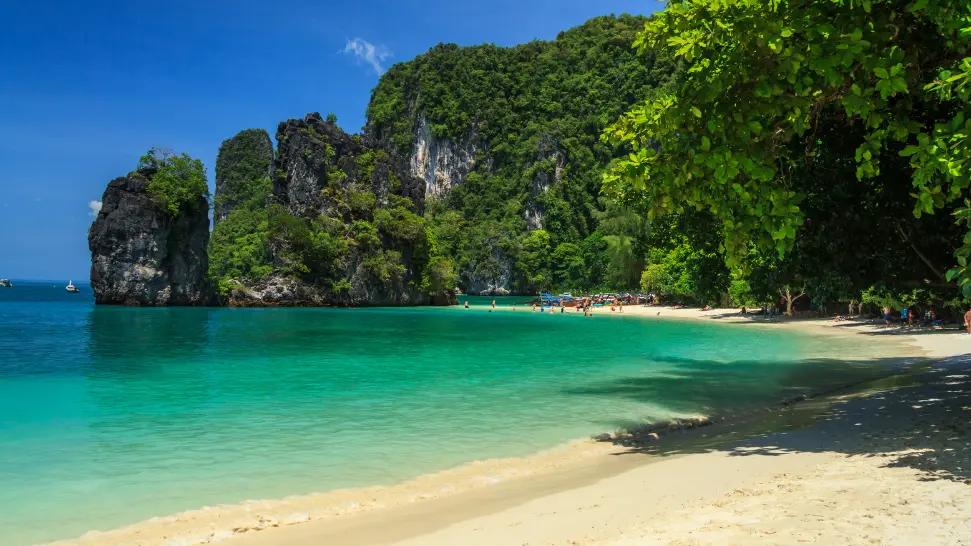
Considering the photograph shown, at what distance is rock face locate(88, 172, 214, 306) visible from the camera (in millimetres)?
60750

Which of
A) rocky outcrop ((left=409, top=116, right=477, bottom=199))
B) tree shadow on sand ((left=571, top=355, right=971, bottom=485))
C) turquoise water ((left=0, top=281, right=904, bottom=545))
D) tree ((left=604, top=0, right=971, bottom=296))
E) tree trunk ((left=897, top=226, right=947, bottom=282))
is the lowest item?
turquoise water ((left=0, top=281, right=904, bottom=545))

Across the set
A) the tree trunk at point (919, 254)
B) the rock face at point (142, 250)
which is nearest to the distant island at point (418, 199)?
the rock face at point (142, 250)

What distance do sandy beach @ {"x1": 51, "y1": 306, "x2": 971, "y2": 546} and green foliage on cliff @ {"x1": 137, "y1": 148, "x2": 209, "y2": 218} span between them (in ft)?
207

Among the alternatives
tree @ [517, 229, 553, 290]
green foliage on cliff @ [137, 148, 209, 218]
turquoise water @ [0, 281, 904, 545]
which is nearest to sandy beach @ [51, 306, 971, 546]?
turquoise water @ [0, 281, 904, 545]

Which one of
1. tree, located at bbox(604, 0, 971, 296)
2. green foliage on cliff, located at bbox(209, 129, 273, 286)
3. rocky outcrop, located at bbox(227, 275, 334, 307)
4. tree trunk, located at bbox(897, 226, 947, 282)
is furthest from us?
green foliage on cliff, located at bbox(209, 129, 273, 286)

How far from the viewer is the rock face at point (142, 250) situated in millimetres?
60750

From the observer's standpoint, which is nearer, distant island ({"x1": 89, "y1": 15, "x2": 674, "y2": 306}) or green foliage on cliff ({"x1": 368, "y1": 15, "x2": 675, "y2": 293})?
distant island ({"x1": 89, "y1": 15, "x2": 674, "y2": 306})

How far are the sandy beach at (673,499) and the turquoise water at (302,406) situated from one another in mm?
723

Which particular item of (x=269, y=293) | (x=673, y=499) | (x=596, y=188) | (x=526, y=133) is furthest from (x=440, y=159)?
(x=673, y=499)

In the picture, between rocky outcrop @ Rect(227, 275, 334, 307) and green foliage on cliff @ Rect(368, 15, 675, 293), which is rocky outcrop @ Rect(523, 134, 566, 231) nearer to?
green foliage on cliff @ Rect(368, 15, 675, 293)

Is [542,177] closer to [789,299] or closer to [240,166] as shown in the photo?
[789,299]

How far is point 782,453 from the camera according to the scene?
24.7ft

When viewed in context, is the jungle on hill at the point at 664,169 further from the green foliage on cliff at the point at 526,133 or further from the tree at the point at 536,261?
the green foliage on cliff at the point at 526,133

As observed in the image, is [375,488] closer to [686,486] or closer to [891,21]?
[686,486]
